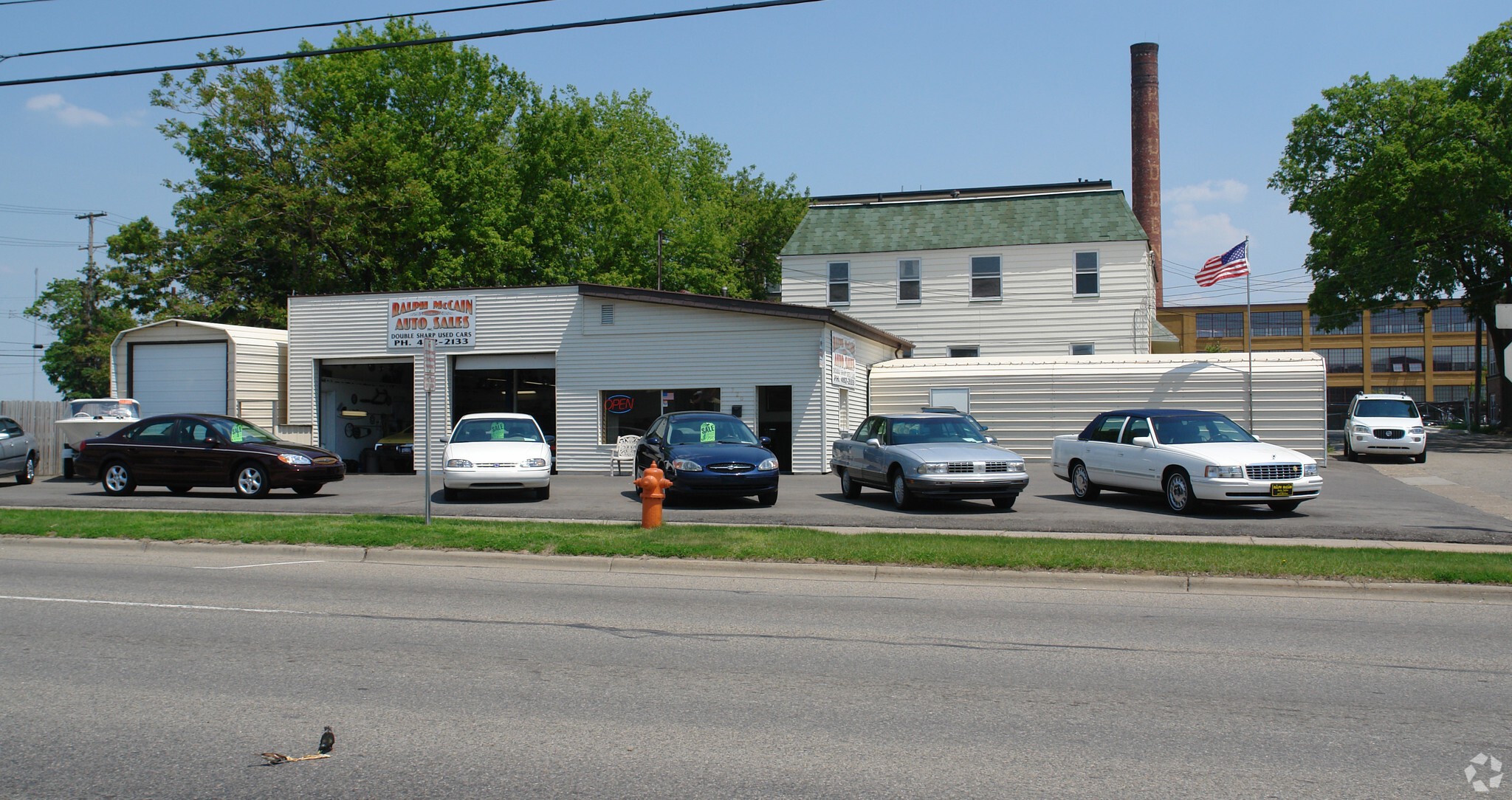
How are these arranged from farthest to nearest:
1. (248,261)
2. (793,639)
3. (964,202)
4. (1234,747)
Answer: (248,261) < (964,202) < (793,639) < (1234,747)

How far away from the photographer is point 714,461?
16281 mm

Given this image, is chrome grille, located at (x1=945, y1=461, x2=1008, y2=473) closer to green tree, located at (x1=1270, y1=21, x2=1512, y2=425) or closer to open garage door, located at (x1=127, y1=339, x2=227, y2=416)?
open garage door, located at (x1=127, y1=339, x2=227, y2=416)

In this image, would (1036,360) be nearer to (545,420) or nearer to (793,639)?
(545,420)

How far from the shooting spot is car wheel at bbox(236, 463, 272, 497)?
1856cm

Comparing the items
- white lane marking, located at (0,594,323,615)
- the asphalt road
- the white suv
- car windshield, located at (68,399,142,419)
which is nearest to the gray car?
car windshield, located at (68,399,142,419)

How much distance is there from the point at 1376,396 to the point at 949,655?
26778 millimetres

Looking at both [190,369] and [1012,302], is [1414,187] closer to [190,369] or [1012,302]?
[1012,302]

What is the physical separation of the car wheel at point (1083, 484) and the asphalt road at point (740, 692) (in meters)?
8.39

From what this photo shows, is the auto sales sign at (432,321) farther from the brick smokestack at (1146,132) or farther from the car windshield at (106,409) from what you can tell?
the brick smokestack at (1146,132)

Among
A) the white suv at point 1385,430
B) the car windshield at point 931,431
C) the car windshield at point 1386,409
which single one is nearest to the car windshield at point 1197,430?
the car windshield at point 931,431

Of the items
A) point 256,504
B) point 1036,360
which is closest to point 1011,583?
point 256,504

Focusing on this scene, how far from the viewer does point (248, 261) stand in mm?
41344

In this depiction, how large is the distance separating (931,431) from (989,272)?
16412mm

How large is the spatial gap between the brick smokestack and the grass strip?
3772cm
